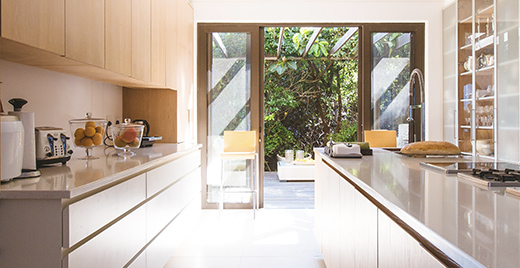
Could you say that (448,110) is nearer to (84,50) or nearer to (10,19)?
(84,50)

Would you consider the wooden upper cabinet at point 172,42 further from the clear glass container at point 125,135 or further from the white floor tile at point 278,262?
the white floor tile at point 278,262

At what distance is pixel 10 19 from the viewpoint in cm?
160

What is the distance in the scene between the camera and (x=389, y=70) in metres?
5.27

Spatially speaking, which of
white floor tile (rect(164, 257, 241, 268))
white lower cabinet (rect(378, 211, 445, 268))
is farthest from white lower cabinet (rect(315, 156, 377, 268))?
white floor tile (rect(164, 257, 241, 268))

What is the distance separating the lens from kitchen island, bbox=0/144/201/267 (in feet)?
4.57

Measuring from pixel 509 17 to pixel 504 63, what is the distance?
0.42 meters

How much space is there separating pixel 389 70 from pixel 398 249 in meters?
4.41

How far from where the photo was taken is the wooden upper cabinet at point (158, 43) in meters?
3.57

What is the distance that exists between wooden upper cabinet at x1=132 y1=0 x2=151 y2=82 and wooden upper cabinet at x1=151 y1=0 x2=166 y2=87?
4.7 inches

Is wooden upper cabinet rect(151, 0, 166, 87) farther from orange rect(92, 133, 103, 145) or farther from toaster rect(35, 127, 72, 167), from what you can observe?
toaster rect(35, 127, 72, 167)

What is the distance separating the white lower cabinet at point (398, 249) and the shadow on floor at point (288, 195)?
159 inches

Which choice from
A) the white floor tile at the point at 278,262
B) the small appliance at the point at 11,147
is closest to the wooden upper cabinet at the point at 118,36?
the small appliance at the point at 11,147

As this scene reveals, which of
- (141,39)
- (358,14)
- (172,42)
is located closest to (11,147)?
(141,39)

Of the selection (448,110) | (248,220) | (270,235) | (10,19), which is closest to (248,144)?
(248,220)
